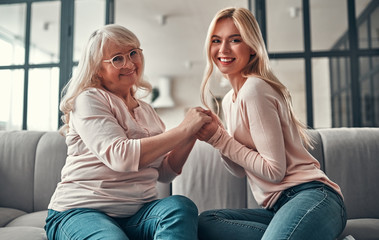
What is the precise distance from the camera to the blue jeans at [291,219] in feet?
3.43

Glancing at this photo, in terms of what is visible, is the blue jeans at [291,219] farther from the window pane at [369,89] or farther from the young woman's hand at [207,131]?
the window pane at [369,89]

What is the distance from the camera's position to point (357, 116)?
238 cm

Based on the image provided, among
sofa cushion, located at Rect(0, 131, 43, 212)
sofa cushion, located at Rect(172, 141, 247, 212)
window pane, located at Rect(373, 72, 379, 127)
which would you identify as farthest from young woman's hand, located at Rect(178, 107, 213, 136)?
window pane, located at Rect(373, 72, 379, 127)

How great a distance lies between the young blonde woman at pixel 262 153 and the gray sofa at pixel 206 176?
37 centimetres

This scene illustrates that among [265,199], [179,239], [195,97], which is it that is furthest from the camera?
[195,97]

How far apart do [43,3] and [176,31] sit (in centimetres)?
290

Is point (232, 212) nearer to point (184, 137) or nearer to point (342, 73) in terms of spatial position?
point (184, 137)

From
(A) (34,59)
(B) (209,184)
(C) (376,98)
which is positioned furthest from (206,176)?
(C) (376,98)

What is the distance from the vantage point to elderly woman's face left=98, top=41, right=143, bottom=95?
1.33m

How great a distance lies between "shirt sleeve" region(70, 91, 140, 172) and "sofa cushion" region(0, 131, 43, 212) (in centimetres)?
85

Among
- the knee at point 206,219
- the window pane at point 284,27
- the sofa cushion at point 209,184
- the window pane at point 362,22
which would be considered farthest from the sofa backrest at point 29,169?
the window pane at point 362,22

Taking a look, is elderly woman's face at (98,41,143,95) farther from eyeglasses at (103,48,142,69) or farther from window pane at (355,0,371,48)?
window pane at (355,0,371,48)

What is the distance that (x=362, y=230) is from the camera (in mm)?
1473

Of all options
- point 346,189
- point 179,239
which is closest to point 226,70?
point 179,239
